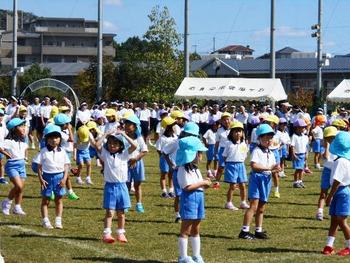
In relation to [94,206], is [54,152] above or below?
above

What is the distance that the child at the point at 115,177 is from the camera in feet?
34.7

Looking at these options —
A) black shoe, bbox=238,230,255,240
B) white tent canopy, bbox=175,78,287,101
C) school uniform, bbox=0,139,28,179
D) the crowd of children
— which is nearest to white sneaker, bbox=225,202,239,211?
the crowd of children

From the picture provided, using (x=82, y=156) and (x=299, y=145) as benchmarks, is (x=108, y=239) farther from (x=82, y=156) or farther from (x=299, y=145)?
(x=299, y=145)

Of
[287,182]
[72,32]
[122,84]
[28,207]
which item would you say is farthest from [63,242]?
[72,32]

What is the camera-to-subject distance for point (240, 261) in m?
9.55

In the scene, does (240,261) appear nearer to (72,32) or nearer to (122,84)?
(122,84)

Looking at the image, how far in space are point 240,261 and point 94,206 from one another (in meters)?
5.46

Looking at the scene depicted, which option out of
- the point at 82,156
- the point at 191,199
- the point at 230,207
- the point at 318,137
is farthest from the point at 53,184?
the point at 318,137

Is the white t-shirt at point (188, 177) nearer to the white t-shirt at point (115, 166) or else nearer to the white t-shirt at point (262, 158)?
the white t-shirt at point (115, 166)

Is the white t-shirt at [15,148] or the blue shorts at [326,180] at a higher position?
the white t-shirt at [15,148]

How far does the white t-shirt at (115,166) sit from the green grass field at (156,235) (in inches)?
36.8

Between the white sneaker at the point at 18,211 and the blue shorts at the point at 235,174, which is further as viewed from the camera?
the blue shorts at the point at 235,174

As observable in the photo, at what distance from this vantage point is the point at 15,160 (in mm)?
12836

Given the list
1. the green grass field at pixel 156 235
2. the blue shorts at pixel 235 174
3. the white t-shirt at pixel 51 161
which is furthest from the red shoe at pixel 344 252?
the white t-shirt at pixel 51 161
